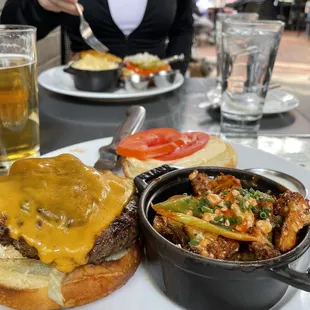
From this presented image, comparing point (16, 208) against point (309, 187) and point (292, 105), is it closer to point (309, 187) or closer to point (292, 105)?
point (309, 187)

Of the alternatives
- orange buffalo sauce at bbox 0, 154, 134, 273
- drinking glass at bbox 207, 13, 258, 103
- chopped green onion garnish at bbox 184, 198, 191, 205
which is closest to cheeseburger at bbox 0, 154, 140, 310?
orange buffalo sauce at bbox 0, 154, 134, 273

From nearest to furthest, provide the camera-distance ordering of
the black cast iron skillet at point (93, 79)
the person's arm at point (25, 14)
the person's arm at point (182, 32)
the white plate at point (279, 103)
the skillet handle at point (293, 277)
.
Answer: the skillet handle at point (293, 277)
the white plate at point (279, 103)
the black cast iron skillet at point (93, 79)
the person's arm at point (25, 14)
the person's arm at point (182, 32)

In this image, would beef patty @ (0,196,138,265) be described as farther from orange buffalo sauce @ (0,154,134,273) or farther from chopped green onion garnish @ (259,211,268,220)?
chopped green onion garnish @ (259,211,268,220)

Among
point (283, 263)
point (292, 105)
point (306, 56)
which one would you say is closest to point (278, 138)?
point (292, 105)

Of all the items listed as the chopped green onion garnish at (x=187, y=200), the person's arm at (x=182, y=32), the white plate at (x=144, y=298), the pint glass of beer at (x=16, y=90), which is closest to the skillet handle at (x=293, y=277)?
the white plate at (x=144, y=298)

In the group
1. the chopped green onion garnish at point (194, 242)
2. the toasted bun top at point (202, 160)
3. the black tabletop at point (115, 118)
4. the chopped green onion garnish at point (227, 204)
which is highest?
the chopped green onion garnish at point (227, 204)

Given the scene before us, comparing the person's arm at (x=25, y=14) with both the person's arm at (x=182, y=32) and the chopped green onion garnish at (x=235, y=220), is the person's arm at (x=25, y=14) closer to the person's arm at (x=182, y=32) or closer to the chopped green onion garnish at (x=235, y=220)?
the person's arm at (x=182, y=32)

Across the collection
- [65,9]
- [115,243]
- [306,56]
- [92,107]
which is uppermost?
[65,9]
